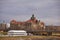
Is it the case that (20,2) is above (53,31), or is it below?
above

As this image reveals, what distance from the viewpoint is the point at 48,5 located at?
15.6ft

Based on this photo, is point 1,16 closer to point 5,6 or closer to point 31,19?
point 5,6

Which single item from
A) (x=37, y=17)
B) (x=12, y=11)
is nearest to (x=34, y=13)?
(x=37, y=17)

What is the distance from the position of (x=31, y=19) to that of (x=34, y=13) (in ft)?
0.51

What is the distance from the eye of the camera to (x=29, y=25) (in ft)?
15.5

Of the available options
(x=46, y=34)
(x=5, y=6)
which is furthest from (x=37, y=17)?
(x=5, y=6)

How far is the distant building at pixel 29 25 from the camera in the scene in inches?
185

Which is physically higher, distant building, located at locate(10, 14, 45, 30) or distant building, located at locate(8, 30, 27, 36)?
distant building, located at locate(10, 14, 45, 30)

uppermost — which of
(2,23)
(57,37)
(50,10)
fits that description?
(50,10)

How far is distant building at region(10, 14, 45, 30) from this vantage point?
4.71 m

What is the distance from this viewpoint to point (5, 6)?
185 inches

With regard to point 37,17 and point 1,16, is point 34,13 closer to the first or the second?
point 37,17

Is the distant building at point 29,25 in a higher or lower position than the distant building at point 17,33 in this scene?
higher

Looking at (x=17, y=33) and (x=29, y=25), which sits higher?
(x=29, y=25)
